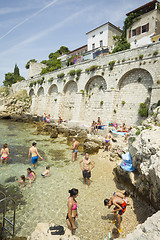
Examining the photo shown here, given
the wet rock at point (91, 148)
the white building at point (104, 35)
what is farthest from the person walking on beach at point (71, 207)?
the white building at point (104, 35)

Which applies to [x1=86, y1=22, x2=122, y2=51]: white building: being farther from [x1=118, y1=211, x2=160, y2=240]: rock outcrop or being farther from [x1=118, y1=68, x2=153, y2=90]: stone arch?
[x1=118, y1=211, x2=160, y2=240]: rock outcrop

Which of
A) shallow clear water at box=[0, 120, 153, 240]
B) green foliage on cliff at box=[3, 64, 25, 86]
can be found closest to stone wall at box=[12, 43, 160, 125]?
shallow clear water at box=[0, 120, 153, 240]

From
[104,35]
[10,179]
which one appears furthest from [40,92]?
[10,179]

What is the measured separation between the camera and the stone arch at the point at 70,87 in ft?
65.0

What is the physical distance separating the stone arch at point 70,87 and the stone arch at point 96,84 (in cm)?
261

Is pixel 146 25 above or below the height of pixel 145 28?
above

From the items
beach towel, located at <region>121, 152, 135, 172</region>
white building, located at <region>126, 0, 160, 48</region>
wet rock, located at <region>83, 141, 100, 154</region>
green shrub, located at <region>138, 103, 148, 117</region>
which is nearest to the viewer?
beach towel, located at <region>121, 152, 135, 172</region>

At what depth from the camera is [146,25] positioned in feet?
64.7

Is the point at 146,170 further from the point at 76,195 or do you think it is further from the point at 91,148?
the point at 91,148

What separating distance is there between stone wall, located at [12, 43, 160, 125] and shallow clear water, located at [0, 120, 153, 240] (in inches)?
272

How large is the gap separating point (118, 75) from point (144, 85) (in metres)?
2.86

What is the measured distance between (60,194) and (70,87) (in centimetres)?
1719

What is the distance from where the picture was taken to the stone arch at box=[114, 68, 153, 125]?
12.2m

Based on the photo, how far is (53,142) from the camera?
476 inches
